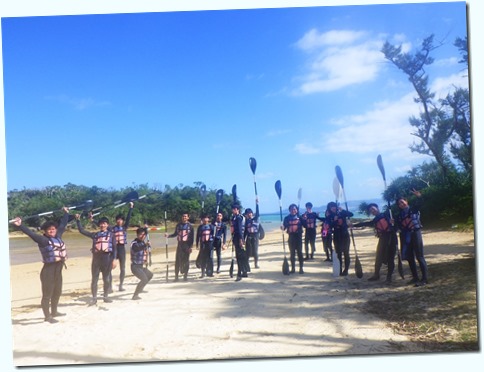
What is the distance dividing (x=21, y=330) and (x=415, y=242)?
495cm

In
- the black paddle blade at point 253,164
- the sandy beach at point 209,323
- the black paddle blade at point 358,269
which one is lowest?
the sandy beach at point 209,323

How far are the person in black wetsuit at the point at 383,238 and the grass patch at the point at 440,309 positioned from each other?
59cm

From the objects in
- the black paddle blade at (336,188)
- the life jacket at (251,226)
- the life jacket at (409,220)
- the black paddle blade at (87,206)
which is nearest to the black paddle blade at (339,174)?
the black paddle blade at (336,188)

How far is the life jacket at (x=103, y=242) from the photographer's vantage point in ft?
17.0

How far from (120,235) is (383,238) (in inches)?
157

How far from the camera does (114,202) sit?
5125 mm

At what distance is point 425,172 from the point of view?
15.8 feet

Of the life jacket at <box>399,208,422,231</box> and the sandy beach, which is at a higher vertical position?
the life jacket at <box>399,208,422,231</box>

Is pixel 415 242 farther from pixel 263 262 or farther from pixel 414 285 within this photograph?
pixel 263 262

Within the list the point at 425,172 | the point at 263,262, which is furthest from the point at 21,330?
the point at 425,172

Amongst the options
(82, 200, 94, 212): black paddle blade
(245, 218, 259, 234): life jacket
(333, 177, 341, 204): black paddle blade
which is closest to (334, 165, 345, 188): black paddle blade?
(333, 177, 341, 204): black paddle blade

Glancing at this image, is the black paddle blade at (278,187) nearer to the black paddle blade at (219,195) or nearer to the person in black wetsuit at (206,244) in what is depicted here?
the black paddle blade at (219,195)

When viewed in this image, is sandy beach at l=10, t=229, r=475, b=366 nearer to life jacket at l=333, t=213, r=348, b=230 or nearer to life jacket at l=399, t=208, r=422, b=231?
life jacket at l=399, t=208, r=422, b=231

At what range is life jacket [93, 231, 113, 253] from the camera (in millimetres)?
5184
